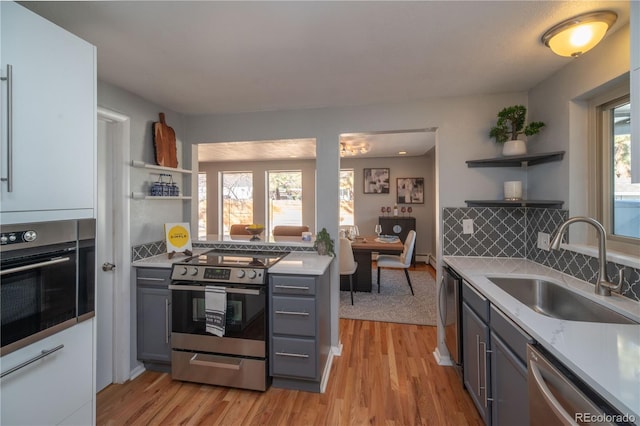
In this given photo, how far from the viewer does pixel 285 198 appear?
6766 mm

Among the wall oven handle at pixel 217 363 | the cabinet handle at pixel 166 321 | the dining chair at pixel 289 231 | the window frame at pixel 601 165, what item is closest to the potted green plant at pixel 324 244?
the wall oven handle at pixel 217 363

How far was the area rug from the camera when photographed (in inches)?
133

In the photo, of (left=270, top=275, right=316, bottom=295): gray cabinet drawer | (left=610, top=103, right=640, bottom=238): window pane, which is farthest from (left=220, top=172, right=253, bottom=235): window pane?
(left=610, top=103, right=640, bottom=238): window pane

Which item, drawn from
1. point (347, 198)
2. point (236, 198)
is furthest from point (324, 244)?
point (236, 198)

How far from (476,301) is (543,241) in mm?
865

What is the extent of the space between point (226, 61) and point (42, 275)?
1.55 m

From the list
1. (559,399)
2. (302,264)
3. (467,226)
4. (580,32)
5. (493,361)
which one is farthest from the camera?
(467,226)

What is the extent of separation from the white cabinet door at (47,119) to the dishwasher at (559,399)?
81.3 inches

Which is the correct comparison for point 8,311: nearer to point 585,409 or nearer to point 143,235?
point 143,235

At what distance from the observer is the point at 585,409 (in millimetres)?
810

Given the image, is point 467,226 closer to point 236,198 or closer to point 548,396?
point 548,396

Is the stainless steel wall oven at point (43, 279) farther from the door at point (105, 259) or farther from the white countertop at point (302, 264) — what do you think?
the white countertop at point (302, 264)

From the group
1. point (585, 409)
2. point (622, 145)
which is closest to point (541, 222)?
point (622, 145)

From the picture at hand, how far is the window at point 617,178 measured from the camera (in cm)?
158
